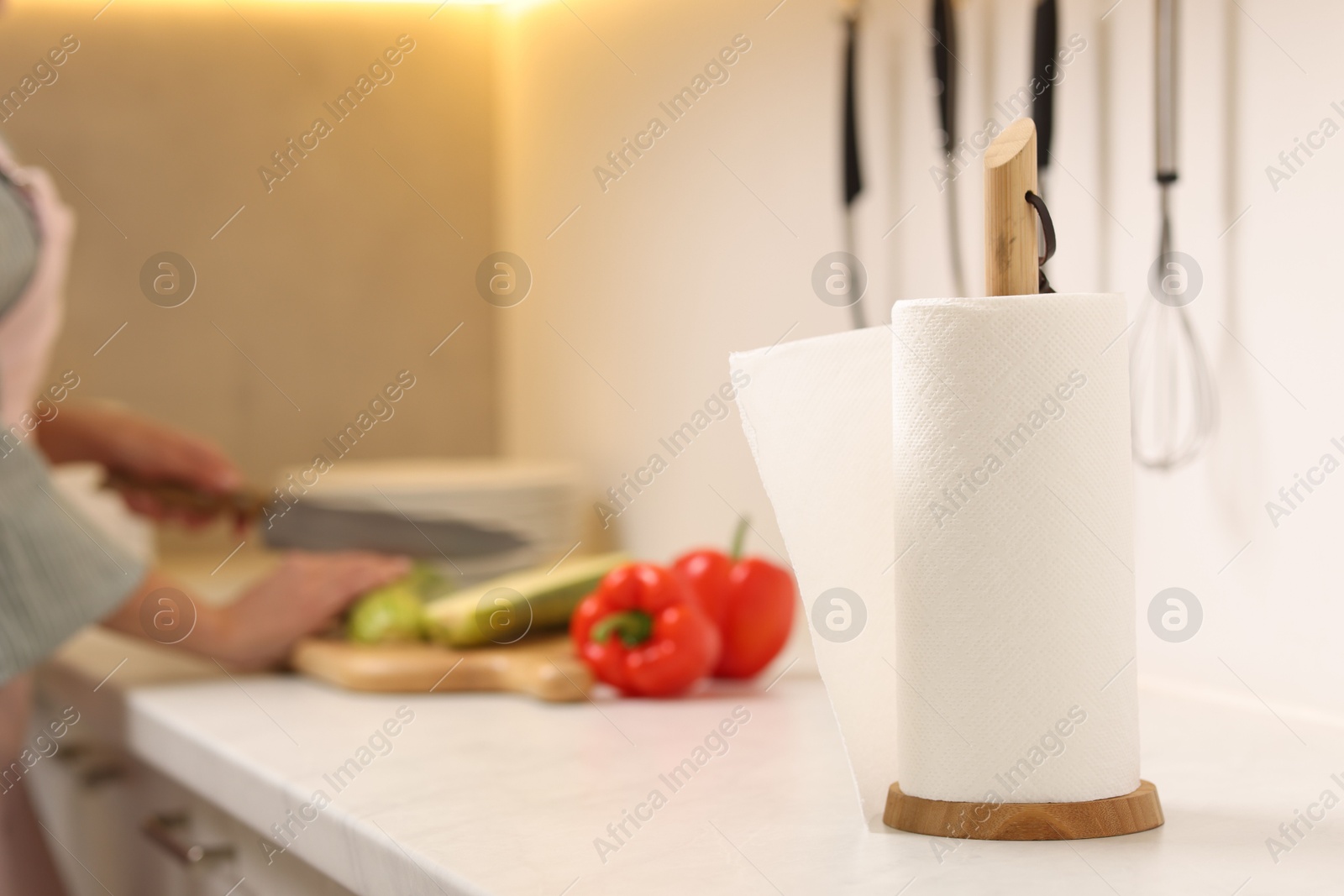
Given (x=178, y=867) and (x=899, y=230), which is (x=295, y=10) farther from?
(x=178, y=867)

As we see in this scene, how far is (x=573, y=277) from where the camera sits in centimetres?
171

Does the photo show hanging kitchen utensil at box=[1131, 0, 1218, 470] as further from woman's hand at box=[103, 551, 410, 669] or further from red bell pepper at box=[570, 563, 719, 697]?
woman's hand at box=[103, 551, 410, 669]

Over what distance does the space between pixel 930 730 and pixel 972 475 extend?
0.40 ft

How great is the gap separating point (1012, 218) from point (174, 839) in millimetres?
822

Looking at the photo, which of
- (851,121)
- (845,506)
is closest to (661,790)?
(845,506)

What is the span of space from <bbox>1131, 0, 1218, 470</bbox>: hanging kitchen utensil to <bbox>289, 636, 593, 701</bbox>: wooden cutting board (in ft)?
1.60

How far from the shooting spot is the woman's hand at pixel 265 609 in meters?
1.13

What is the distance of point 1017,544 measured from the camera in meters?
0.58

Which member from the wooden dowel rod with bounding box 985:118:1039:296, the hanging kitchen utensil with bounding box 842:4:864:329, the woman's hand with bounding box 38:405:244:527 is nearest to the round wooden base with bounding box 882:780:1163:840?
the wooden dowel rod with bounding box 985:118:1039:296

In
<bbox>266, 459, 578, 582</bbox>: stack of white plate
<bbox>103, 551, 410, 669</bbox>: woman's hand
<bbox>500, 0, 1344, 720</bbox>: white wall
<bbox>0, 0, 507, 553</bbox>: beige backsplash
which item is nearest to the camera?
<bbox>500, 0, 1344, 720</bbox>: white wall

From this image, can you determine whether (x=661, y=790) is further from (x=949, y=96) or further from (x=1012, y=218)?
(x=949, y=96)

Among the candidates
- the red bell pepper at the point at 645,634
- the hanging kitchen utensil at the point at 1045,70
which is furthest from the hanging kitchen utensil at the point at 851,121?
the red bell pepper at the point at 645,634

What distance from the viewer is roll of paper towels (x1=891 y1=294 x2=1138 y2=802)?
583 millimetres

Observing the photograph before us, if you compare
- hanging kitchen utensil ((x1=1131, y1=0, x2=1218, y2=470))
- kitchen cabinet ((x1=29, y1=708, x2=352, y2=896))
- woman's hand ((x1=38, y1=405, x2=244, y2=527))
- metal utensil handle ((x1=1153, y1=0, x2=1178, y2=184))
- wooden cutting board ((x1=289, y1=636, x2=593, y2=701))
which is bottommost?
kitchen cabinet ((x1=29, y1=708, x2=352, y2=896))
